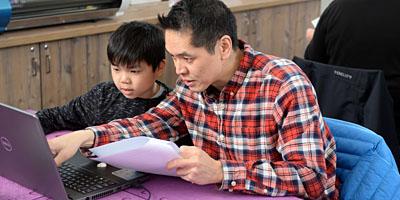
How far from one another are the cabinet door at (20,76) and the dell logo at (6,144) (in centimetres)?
111

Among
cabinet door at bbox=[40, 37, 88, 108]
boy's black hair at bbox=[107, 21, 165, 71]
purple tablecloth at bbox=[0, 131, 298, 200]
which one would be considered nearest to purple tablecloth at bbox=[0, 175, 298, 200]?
purple tablecloth at bbox=[0, 131, 298, 200]

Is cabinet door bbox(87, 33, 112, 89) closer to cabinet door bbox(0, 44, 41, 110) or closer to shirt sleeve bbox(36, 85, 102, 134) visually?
cabinet door bbox(0, 44, 41, 110)

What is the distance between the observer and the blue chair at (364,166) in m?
1.56

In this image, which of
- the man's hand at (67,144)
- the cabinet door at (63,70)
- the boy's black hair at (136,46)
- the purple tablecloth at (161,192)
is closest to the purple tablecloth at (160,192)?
the purple tablecloth at (161,192)

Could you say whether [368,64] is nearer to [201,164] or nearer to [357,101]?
[357,101]

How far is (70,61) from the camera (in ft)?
8.99

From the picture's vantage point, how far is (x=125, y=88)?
191 centimetres

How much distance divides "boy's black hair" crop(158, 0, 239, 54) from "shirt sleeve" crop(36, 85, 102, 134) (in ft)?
1.82

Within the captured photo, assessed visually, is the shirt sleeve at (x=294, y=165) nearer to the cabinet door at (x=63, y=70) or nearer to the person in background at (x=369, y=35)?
the person in background at (x=369, y=35)

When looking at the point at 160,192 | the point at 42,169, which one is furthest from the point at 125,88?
the point at 42,169

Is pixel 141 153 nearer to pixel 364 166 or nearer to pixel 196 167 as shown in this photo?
pixel 196 167

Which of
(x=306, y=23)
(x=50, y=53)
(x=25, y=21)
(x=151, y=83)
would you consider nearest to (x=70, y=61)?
(x=50, y=53)

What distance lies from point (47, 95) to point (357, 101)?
1.28m

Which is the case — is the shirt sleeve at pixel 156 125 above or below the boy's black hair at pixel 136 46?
below
